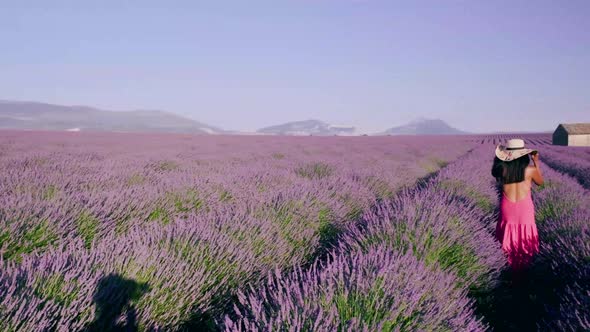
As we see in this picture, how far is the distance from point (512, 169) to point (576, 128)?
40349 millimetres

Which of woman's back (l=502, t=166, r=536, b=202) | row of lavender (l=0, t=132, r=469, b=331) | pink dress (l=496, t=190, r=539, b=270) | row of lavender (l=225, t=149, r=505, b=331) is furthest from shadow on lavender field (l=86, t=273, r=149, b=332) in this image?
woman's back (l=502, t=166, r=536, b=202)

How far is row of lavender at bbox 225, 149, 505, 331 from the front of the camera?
4.84 ft

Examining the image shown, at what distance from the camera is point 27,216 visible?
2463 mm

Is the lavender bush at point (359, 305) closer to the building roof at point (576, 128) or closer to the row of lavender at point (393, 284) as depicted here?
the row of lavender at point (393, 284)

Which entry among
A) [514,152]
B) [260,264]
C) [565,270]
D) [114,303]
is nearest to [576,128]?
[514,152]

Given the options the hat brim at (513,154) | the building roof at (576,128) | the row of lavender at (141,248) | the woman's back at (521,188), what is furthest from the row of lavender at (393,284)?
the building roof at (576,128)

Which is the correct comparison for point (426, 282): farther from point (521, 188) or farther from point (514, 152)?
point (514, 152)

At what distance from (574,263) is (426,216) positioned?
1.02 metres

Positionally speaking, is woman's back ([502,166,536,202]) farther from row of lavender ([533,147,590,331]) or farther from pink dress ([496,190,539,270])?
row of lavender ([533,147,590,331])

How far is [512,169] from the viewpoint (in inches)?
143

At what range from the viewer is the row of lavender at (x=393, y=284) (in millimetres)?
1475

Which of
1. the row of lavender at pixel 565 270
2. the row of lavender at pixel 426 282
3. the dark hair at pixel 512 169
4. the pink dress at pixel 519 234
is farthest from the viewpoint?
the dark hair at pixel 512 169

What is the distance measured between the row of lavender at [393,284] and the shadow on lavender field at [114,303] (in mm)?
442

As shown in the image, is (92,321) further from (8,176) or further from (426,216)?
(8,176)
